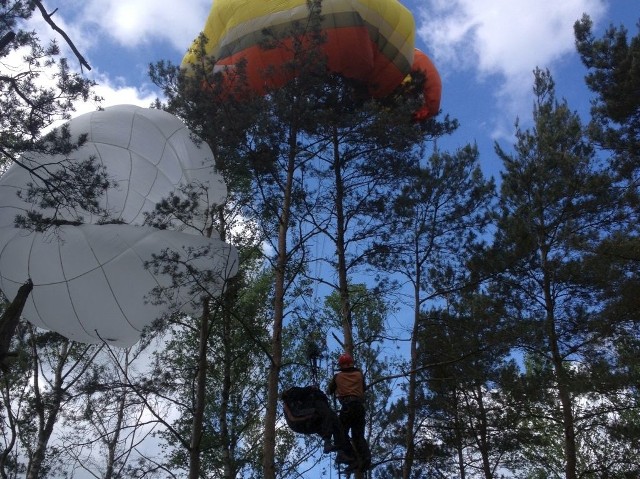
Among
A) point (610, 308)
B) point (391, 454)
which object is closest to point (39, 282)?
point (391, 454)

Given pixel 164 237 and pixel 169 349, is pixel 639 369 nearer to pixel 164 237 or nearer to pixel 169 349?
pixel 164 237

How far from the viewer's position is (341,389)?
654cm

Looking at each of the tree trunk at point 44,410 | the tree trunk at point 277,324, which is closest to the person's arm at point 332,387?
the tree trunk at point 277,324

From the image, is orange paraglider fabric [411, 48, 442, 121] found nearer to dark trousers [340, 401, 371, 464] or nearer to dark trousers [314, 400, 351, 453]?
dark trousers [340, 401, 371, 464]

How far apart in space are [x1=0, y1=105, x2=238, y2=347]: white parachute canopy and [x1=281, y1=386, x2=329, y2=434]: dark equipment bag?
1781 mm

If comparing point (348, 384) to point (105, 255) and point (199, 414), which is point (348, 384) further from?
point (105, 255)

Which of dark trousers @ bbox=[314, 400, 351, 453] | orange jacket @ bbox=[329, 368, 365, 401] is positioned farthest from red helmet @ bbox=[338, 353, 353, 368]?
dark trousers @ bbox=[314, 400, 351, 453]

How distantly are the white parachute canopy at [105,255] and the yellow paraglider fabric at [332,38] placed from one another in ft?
7.72

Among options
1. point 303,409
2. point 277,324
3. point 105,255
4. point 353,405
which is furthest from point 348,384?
point 105,255

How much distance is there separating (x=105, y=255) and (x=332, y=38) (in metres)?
4.75

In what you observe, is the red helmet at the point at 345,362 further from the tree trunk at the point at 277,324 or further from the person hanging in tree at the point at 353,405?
the tree trunk at the point at 277,324

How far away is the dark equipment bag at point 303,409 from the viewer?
20.9 ft

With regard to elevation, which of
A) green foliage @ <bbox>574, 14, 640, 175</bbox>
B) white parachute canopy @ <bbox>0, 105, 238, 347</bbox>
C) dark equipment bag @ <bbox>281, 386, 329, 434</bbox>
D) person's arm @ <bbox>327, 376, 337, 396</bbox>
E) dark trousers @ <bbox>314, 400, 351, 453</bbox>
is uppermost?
green foliage @ <bbox>574, 14, 640, 175</bbox>

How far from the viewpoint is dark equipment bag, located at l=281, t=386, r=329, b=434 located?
6.37 m
